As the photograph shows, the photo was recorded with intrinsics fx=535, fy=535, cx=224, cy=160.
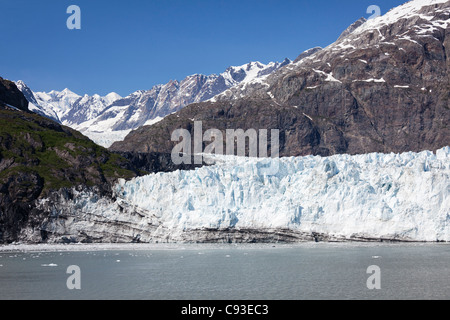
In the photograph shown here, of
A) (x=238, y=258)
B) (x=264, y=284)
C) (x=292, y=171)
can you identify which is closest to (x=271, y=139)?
(x=292, y=171)

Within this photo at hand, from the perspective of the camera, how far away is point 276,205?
54.7 metres

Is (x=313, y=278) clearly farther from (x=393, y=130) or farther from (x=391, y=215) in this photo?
(x=393, y=130)

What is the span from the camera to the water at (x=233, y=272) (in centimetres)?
2888

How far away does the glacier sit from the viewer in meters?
51.4

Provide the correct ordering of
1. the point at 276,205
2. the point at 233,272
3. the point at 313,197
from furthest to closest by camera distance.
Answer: the point at 313,197 < the point at 276,205 < the point at 233,272

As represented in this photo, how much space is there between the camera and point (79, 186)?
204ft

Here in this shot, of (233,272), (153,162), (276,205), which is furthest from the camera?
(153,162)

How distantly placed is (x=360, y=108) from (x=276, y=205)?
13296cm

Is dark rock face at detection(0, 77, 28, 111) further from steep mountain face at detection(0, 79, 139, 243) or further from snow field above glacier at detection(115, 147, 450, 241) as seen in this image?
snow field above glacier at detection(115, 147, 450, 241)

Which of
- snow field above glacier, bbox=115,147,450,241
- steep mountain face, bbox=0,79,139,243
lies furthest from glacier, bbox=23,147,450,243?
steep mountain face, bbox=0,79,139,243

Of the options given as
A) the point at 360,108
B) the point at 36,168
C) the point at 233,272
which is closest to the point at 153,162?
the point at 36,168

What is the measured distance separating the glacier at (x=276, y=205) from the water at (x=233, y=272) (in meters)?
2.07

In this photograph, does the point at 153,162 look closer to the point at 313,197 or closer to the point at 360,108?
the point at 313,197
